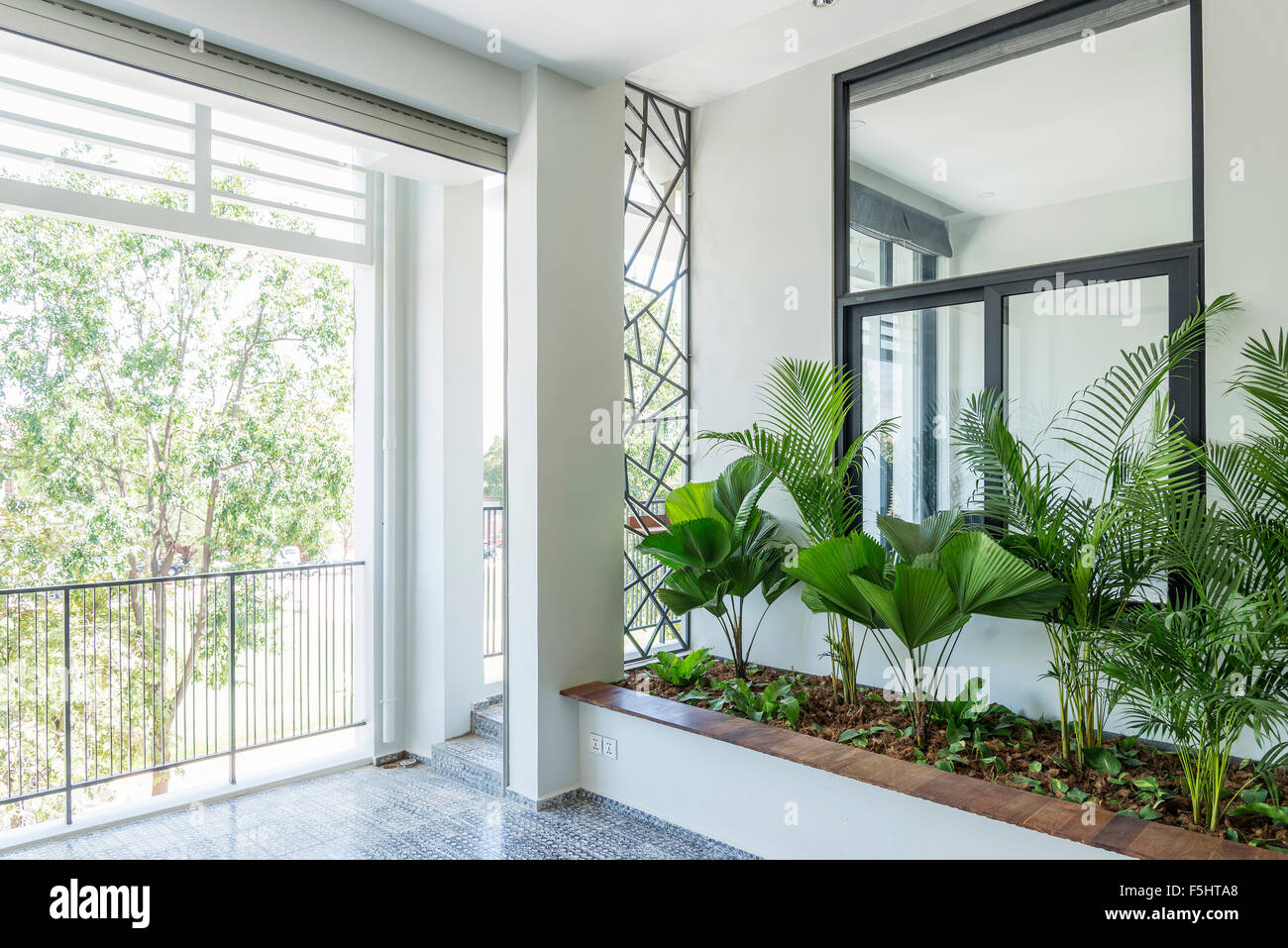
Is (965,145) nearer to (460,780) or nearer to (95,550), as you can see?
(460,780)

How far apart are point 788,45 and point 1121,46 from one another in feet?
4.64

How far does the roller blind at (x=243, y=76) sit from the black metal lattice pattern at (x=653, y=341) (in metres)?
1.16

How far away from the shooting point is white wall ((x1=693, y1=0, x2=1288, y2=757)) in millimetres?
2645

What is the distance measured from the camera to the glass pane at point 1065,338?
2941 mm

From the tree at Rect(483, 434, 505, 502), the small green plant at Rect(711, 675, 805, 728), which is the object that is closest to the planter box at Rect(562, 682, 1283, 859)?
the small green plant at Rect(711, 675, 805, 728)

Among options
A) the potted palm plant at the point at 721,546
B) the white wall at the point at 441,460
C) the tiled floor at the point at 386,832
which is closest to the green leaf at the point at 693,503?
the potted palm plant at the point at 721,546

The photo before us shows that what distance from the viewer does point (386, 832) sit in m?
3.00

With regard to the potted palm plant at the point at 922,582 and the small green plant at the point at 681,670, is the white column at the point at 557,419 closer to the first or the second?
the small green plant at the point at 681,670

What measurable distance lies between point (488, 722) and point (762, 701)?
4.68ft

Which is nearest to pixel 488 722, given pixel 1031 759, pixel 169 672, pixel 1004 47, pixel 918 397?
pixel 1031 759

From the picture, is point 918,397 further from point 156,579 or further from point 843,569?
point 156,579
